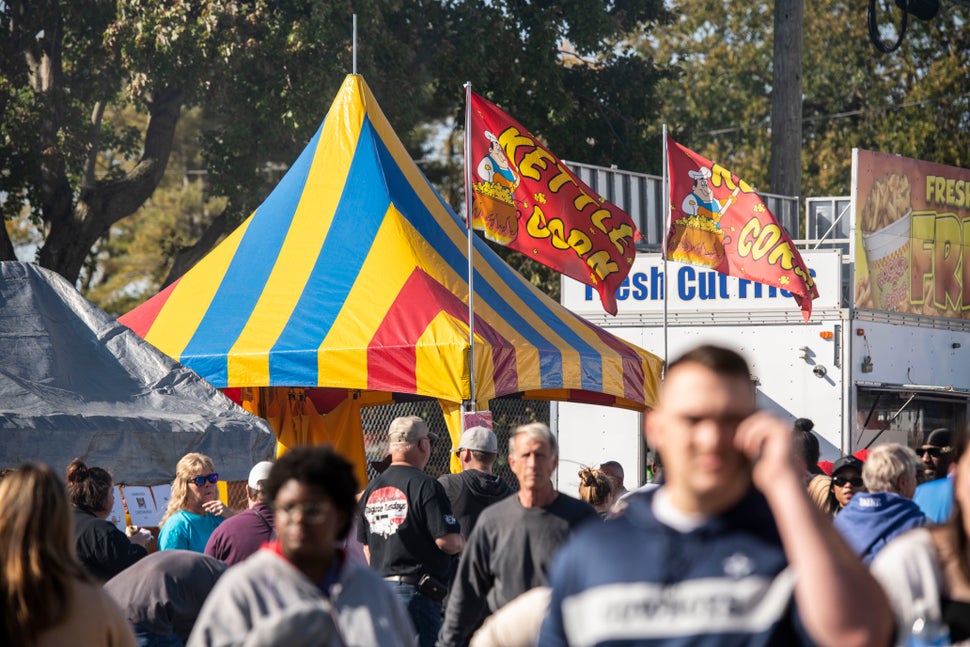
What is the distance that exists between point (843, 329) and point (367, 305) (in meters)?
4.80

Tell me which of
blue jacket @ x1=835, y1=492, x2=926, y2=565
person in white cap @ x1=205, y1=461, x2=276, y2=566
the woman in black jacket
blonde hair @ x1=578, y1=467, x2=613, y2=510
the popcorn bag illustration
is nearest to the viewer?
blue jacket @ x1=835, y1=492, x2=926, y2=565

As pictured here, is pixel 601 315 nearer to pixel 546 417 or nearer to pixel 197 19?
pixel 546 417

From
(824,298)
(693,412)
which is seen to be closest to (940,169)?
(824,298)

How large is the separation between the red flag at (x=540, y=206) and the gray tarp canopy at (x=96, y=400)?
2536mm

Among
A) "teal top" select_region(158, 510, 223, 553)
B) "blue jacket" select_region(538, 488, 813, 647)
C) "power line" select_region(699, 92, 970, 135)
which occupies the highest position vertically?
"power line" select_region(699, 92, 970, 135)

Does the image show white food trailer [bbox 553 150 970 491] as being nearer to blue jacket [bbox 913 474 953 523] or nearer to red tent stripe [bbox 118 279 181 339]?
red tent stripe [bbox 118 279 181 339]

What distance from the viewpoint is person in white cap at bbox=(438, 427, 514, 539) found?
26.5 ft

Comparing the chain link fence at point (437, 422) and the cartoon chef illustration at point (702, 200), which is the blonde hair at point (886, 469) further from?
the chain link fence at point (437, 422)

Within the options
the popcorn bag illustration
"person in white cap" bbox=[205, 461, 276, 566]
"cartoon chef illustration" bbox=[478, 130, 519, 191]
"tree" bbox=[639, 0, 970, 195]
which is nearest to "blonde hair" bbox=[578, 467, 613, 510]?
"person in white cap" bbox=[205, 461, 276, 566]

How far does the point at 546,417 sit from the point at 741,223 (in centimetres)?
663

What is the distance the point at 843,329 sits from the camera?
1364cm

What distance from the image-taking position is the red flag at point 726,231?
1209cm

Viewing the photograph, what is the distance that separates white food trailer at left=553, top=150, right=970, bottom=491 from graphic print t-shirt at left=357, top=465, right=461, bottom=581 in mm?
6022

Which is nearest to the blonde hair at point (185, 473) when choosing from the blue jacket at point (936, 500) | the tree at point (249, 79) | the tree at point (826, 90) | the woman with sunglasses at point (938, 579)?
the blue jacket at point (936, 500)
